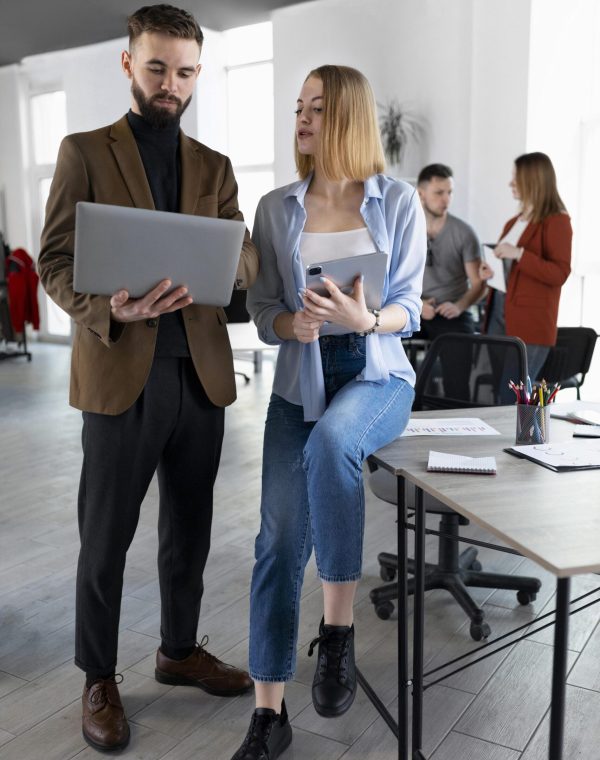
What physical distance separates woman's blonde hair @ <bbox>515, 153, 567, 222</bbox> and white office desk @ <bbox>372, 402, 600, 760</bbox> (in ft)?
6.60

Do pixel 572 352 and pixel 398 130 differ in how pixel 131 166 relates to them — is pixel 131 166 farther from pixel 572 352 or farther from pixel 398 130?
pixel 398 130

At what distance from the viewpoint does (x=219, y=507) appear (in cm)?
376

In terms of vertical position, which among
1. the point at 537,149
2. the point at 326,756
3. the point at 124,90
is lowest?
the point at 326,756

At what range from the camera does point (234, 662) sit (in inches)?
91.4

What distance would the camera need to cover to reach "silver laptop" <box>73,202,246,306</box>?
1.54 meters

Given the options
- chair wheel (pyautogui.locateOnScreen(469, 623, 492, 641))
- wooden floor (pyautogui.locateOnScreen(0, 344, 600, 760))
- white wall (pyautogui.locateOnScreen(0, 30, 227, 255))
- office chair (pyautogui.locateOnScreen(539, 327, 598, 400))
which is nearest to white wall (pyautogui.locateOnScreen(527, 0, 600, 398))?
office chair (pyautogui.locateOnScreen(539, 327, 598, 400))

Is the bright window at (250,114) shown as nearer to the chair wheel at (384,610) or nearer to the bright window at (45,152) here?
the bright window at (45,152)

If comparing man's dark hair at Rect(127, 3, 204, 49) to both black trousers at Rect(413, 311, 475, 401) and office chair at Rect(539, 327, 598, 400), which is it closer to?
black trousers at Rect(413, 311, 475, 401)

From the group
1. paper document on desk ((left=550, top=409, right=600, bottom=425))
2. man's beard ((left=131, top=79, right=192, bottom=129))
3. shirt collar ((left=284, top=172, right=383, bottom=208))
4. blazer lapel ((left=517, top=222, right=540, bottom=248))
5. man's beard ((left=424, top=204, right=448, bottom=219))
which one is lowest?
paper document on desk ((left=550, top=409, right=600, bottom=425))

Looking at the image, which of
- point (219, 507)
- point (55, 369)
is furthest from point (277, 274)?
point (55, 369)

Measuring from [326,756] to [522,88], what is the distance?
5.25 m

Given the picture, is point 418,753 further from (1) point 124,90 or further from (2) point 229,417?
(1) point 124,90

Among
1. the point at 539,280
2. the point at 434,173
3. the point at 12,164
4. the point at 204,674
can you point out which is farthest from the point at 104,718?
the point at 12,164

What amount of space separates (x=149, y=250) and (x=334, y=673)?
1024 mm
